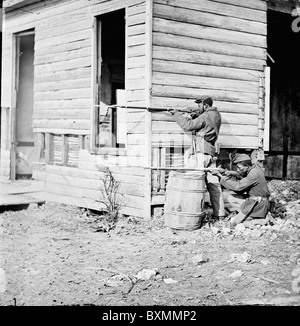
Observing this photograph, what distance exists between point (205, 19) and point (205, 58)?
2.46 ft

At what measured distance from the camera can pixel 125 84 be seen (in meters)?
9.44

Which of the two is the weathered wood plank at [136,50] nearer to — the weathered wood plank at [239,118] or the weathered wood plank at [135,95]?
the weathered wood plank at [135,95]

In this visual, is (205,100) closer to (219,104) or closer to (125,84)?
(219,104)

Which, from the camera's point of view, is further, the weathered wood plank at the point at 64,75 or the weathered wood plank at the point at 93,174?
the weathered wood plank at the point at 64,75

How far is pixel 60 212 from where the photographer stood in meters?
10.7

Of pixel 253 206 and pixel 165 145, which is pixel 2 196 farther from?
pixel 253 206

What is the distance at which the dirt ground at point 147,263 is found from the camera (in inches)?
227

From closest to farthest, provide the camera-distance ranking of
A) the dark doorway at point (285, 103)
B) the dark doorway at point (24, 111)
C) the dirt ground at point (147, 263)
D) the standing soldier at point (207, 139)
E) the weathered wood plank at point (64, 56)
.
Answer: the dirt ground at point (147, 263) < the standing soldier at point (207, 139) < the weathered wood plank at point (64, 56) < the dark doorway at point (24, 111) < the dark doorway at point (285, 103)

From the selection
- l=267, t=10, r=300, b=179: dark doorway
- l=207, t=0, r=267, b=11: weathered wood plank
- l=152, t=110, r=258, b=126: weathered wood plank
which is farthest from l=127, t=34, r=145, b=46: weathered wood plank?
l=267, t=10, r=300, b=179: dark doorway

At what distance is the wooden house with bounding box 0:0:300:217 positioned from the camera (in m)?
9.13

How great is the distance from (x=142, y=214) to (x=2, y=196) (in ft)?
11.7

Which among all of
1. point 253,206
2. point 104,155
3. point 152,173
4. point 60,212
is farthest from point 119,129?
point 253,206

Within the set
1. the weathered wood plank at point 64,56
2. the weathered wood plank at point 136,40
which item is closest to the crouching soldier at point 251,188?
the weathered wood plank at point 136,40

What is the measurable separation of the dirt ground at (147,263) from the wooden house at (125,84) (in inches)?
43.7
